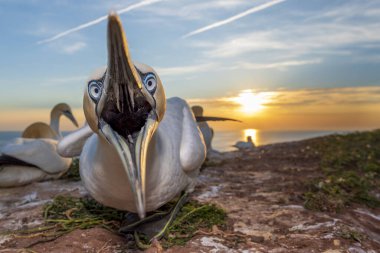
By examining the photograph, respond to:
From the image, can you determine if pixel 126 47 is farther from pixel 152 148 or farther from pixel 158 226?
pixel 158 226

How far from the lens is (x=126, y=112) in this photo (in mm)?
2186

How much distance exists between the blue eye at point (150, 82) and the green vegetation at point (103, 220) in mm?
1448

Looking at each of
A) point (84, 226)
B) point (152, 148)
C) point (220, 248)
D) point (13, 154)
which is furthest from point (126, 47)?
point (13, 154)

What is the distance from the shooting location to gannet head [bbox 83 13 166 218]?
6.82 feet

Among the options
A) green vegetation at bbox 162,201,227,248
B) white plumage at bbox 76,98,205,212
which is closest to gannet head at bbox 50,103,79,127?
green vegetation at bbox 162,201,227,248

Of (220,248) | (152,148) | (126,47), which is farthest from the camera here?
(220,248)

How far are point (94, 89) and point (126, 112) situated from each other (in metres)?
0.20

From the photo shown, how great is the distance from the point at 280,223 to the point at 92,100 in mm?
2300

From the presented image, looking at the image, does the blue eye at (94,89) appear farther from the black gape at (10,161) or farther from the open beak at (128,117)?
the black gape at (10,161)

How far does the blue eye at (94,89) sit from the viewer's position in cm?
214

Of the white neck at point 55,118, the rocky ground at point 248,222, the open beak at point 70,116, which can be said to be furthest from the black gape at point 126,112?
the open beak at point 70,116

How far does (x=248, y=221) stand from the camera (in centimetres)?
377

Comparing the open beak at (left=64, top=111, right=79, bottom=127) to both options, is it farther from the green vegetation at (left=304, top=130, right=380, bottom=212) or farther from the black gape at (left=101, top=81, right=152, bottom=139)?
the black gape at (left=101, top=81, right=152, bottom=139)

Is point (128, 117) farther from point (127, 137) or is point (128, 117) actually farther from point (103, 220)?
point (103, 220)
